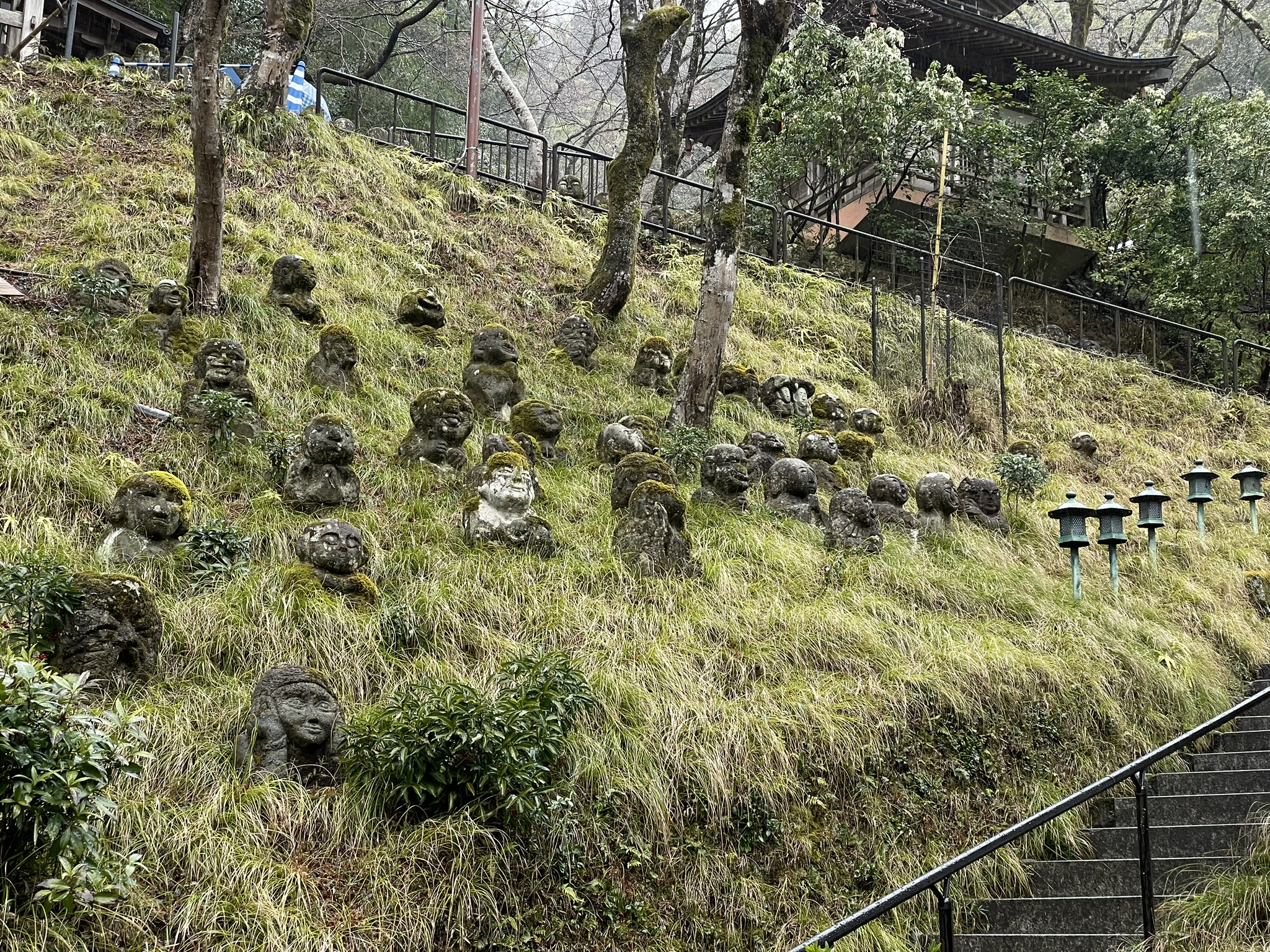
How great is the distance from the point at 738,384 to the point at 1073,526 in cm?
417

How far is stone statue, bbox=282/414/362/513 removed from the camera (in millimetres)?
7777

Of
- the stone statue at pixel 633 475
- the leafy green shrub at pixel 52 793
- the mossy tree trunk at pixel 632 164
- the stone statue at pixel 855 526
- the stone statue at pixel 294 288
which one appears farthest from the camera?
the mossy tree trunk at pixel 632 164

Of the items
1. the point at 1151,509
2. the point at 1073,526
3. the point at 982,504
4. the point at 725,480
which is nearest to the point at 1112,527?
the point at 1073,526

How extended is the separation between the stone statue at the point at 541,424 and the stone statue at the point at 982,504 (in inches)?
152

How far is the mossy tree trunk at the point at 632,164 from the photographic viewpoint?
12.9 metres

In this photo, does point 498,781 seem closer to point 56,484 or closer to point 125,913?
point 125,913

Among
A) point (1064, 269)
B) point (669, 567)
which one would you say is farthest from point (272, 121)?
point (1064, 269)

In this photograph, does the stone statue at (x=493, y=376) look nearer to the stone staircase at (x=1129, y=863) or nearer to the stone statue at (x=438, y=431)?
the stone statue at (x=438, y=431)

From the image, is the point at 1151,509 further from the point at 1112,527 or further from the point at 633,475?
the point at 633,475

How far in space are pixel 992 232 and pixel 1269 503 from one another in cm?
879

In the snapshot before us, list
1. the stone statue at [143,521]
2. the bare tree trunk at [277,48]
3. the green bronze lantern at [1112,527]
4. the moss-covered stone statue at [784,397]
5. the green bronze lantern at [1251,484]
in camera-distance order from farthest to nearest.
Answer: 1. the bare tree trunk at [277,48]
2. the moss-covered stone statue at [784,397]
3. the green bronze lantern at [1251,484]
4. the green bronze lantern at [1112,527]
5. the stone statue at [143,521]

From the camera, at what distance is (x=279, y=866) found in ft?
15.7

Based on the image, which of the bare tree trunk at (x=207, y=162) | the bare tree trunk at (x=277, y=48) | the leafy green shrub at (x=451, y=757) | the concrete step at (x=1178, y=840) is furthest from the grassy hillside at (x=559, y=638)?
the bare tree trunk at (x=277, y=48)

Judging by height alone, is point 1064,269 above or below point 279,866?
above
